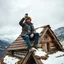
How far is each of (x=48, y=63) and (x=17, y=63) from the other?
2332 mm

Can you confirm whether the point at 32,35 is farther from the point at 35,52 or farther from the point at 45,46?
the point at 45,46

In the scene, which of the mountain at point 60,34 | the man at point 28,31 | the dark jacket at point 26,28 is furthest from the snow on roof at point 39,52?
the mountain at point 60,34

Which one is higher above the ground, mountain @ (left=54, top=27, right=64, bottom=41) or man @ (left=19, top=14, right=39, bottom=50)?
mountain @ (left=54, top=27, right=64, bottom=41)

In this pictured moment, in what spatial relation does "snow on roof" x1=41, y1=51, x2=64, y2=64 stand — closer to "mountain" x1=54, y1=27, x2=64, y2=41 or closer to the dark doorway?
the dark doorway

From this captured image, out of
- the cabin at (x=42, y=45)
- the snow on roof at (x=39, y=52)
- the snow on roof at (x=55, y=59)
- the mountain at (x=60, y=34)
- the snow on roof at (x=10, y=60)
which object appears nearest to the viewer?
the snow on roof at (x=55, y=59)

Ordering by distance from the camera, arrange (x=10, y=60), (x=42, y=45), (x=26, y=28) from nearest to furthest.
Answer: (x=26, y=28), (x=10, y=60), (x=42, y=45)

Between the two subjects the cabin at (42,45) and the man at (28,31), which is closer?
the man at (28,31)

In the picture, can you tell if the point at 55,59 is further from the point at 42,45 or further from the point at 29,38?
the point at 29,38

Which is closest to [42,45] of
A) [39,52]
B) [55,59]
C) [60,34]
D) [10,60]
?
[39,52]

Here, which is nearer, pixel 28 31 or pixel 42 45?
pixel 28 31

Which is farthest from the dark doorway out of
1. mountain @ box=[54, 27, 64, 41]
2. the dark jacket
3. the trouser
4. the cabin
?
mountain @ box=[54, 27, 64, 41]

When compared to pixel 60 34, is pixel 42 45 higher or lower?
lower

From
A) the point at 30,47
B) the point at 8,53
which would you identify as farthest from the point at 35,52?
the point at 8,53

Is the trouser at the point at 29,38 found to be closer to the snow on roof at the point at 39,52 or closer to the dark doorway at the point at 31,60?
the snow on roof at the point at 39,52
